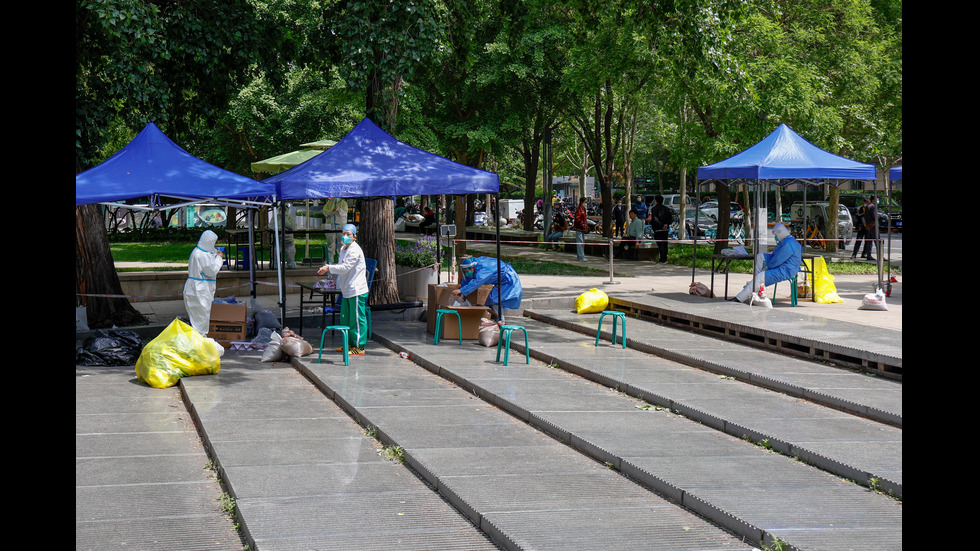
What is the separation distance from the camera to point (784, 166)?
13656 mm

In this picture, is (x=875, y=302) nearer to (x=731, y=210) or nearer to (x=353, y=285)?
(x=353, y=285)

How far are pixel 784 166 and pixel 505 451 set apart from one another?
359 inches

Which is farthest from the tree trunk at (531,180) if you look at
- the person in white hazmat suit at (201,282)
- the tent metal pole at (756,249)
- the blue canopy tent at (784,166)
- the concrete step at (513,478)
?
the concrete step at (513,478)

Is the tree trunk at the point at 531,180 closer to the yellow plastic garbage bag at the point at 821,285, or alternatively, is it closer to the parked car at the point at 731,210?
the parked car at the point at 731,210

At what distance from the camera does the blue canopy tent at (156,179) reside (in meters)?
10.3

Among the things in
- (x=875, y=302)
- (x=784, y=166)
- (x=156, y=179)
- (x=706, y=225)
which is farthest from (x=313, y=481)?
(x=706, y=225)

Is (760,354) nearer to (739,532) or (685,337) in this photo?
(685,337)

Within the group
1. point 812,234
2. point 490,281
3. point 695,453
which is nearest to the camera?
point 695,453

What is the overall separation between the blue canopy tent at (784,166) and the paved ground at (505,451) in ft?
11.5

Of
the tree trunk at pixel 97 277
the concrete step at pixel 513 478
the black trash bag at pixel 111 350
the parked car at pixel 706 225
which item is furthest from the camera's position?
the parked car at pixel 706 225

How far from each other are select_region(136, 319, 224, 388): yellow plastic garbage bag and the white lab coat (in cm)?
165

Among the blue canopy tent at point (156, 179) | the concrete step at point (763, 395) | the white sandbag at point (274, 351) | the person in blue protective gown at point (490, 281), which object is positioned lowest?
the concrete step at point (763, 395)

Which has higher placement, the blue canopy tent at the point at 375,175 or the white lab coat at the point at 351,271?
the blue canopy tent at the point at 375,175
